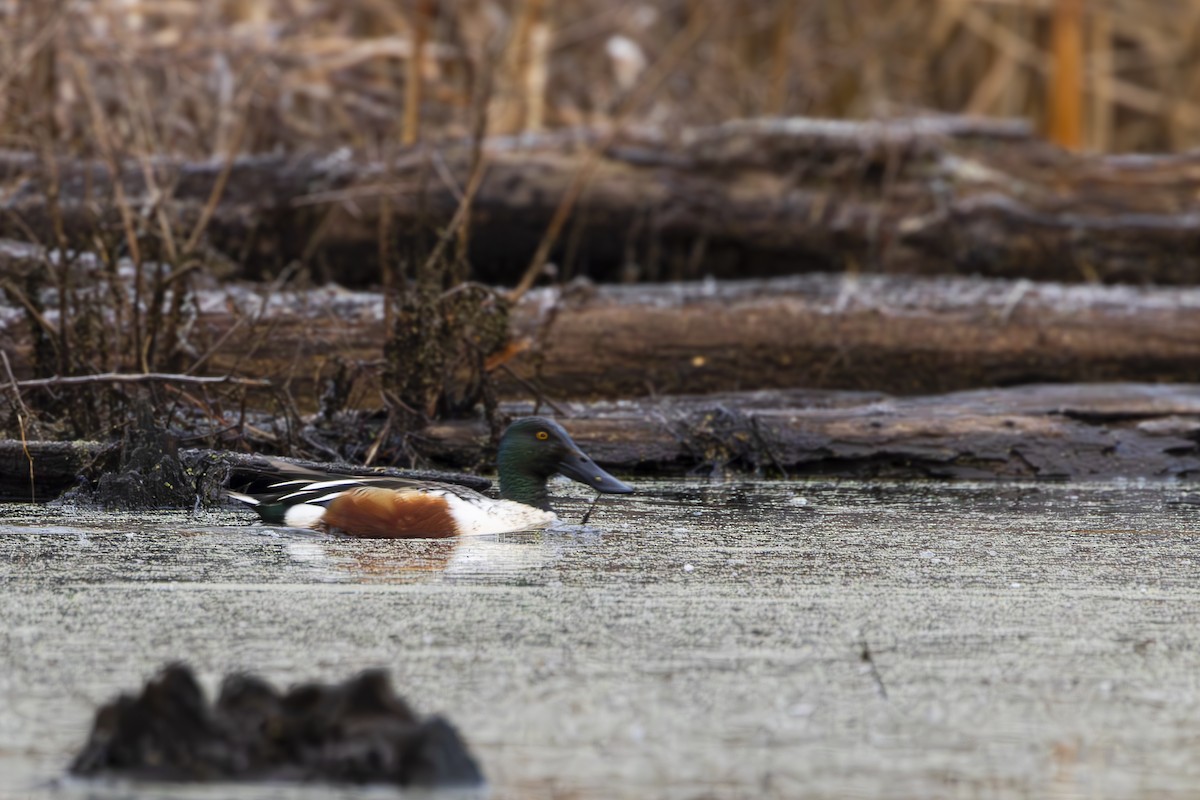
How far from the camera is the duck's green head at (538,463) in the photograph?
564 cm

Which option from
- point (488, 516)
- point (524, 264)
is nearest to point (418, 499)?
point (488, 516)

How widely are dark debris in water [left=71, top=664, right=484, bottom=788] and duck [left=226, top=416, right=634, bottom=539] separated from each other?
2.57 meters

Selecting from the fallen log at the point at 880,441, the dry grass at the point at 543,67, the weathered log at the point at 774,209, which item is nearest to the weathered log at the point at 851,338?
the fallen log at the point at 880,441

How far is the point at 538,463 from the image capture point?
5.68 metres

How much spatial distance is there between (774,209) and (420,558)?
547 centimetres

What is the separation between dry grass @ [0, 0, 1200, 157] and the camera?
966cm

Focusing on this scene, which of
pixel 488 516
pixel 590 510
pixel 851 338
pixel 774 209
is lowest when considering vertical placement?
pixel 590 510

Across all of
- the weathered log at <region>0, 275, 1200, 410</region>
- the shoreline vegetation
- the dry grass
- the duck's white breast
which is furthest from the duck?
the dry grass

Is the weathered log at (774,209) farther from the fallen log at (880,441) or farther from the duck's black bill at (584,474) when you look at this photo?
the duck's black bill at (584,474)

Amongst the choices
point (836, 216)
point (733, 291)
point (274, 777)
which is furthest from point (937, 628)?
point (836, 216)

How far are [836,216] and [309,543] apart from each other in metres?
5.50

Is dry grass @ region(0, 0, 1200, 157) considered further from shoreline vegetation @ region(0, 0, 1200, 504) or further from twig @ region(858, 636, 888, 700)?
twig @ region(858, 636, 888, 700)

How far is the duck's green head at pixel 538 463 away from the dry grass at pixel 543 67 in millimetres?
2273

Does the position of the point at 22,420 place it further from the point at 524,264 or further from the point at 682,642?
the point at 524,264
